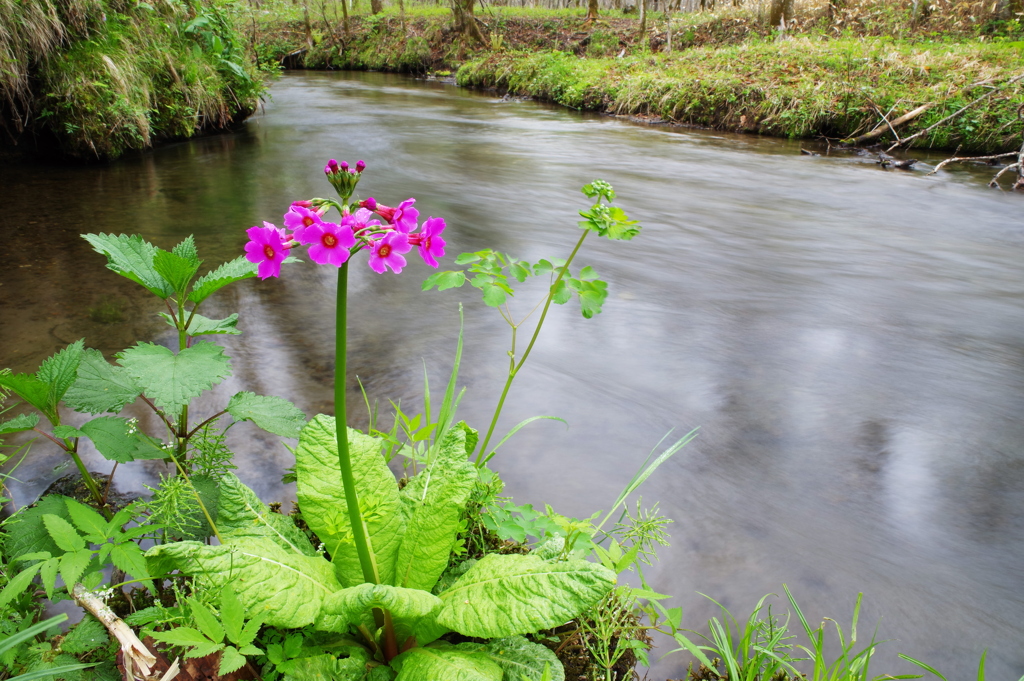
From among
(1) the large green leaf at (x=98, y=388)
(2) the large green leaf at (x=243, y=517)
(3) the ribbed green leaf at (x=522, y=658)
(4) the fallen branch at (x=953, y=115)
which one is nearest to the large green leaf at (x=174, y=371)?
(1) the large green leaf at (x=98, y=388)

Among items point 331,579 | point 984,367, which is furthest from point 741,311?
point 331,579

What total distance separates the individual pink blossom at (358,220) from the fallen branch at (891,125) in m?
10.9

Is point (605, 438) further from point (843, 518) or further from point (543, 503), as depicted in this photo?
point (843, 518)

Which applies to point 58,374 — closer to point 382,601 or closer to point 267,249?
point 267,249

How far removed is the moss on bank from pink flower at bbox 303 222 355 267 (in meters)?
6.87

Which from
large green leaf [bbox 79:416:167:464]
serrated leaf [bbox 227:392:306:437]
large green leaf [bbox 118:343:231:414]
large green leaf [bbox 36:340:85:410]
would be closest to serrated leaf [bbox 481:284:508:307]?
serrated leaf [bbox 227:392:306:437]

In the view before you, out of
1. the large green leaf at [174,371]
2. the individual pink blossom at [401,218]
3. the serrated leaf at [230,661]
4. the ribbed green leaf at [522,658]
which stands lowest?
the ribbed green leaf at [522,658]

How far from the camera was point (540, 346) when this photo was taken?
12.2ft

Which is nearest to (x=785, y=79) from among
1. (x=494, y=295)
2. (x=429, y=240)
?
(x=494, y=295)

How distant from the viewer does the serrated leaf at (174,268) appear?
5.41ft

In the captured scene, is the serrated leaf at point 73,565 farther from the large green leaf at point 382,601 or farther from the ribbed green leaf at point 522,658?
the ribbed green leaf at point 522,658

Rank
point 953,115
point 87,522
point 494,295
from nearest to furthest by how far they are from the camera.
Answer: point 87,522, point 494,295, point 953,115

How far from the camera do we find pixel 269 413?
177 cm

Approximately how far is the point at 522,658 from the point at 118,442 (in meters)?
1.21
